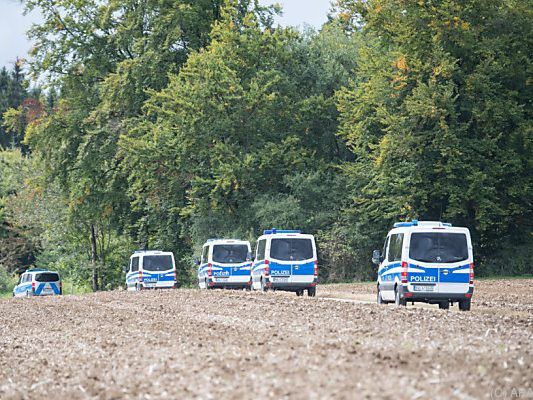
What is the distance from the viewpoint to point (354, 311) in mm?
23953

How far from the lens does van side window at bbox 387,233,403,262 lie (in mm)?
26312

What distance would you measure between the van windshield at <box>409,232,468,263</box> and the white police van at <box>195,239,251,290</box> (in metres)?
16.5

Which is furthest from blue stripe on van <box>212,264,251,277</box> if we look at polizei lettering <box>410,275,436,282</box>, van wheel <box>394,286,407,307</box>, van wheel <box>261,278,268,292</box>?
polizei lettering <box>410,275,436,282</box>

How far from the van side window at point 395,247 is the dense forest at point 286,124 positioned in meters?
17.7

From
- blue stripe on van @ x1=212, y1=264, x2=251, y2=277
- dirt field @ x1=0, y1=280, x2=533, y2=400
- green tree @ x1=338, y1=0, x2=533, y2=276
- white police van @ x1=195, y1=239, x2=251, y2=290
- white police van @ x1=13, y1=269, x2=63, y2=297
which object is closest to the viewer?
dirt field @ x1=0, y1=280, x2=533, y2=400

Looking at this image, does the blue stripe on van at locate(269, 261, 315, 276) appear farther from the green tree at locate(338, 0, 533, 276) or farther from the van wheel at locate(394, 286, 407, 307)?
the green tree at locate(338, 0, 533, 276)

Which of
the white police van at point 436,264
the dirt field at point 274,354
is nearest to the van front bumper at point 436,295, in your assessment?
the white police van at point 436,264

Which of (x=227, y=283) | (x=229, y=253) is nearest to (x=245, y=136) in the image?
(x=229, y=253)

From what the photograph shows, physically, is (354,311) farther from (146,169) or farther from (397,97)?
(146,169)

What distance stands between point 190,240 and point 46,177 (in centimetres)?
980

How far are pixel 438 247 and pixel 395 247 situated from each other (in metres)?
1.52

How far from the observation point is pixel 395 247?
26.8 m

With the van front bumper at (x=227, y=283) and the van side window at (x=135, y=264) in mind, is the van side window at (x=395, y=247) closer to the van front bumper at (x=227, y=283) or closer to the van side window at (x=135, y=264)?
the van front bumper at (x=227, y=283)

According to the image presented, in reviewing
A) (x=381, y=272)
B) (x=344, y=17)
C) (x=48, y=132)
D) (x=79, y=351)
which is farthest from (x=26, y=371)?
(x=48, y=132)
